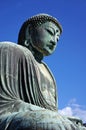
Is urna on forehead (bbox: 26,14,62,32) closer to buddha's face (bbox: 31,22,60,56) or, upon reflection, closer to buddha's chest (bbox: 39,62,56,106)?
buddha's face (bbox: 31,22,60,56)

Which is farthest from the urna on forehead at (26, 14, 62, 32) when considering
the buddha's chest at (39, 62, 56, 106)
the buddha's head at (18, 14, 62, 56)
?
Answer: the buddha's chest at (39, 62, 56, 106)

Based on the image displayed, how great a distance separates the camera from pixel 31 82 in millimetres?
9406

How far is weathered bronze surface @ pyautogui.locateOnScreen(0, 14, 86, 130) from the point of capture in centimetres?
780

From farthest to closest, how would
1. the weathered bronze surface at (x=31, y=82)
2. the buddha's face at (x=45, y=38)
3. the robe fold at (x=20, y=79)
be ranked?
1. the buddha's face at (x=45, y=38)
2. the robe fold at (x=20, y=79)
3. the weathered bronze surface at (x=31, y=82)

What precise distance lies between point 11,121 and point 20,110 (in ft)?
2.40

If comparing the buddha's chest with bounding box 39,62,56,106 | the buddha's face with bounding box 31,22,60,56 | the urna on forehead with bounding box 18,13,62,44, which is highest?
the urna on forehead with bounding box 18,13,62,44

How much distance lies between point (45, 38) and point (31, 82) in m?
1.00

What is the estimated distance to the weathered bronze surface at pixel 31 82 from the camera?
307 inches

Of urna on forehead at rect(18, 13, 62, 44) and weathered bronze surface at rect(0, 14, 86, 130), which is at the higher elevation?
urna on forehead at rect(18, 13, 62, 44)

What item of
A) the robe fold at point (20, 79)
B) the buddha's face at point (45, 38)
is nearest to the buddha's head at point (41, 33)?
the buddha's face at point (45, 38)

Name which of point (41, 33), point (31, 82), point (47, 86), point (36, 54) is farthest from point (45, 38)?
point (31, 82)

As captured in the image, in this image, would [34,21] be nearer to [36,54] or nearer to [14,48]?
[36,54]

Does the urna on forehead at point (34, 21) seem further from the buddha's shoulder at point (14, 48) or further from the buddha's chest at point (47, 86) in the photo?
the buddha's chest at point (47, 86)

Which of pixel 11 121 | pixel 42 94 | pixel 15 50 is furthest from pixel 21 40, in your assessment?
pixel 11 121
